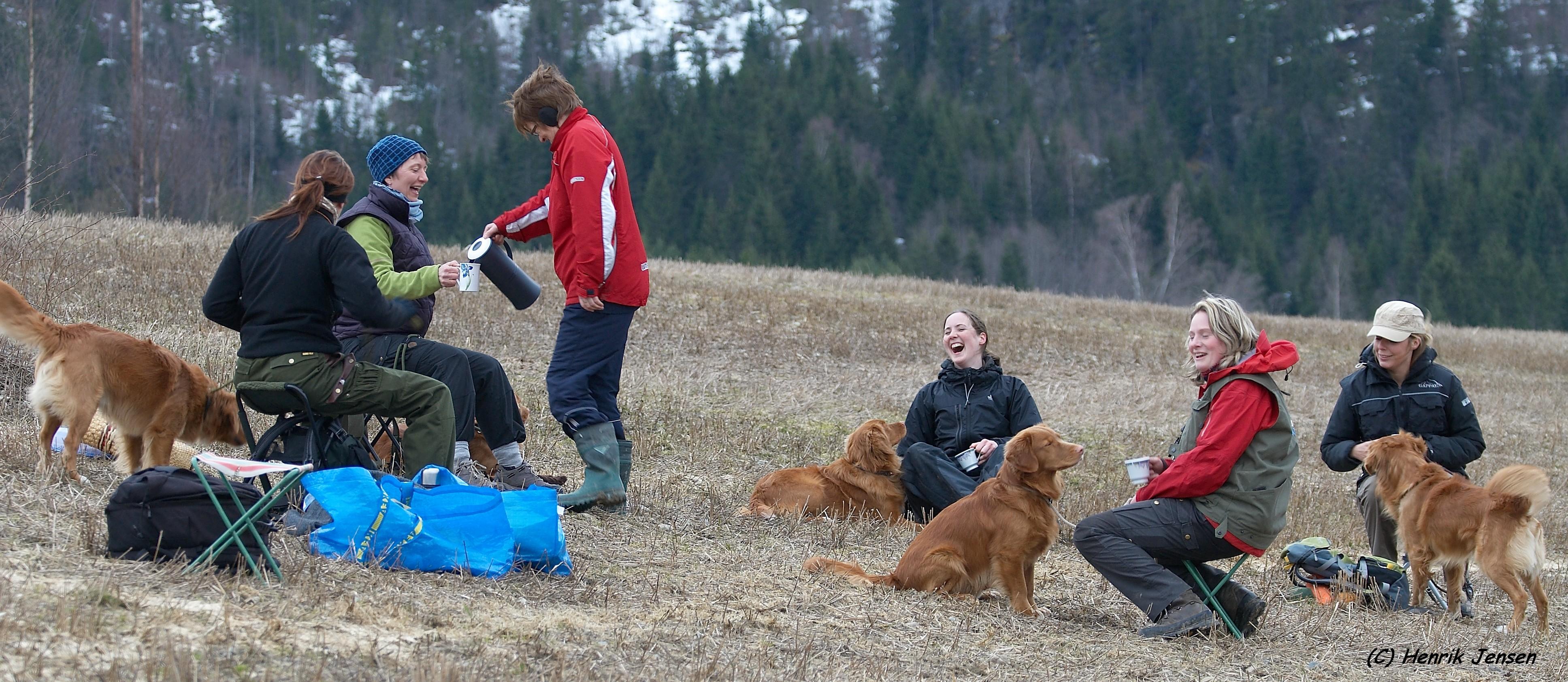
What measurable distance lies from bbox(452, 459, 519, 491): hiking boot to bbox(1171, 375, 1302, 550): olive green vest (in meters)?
3.24

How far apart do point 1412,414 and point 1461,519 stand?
2.81 ft

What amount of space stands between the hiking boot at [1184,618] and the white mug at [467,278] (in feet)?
10.3

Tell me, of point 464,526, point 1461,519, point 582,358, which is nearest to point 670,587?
point 464,526

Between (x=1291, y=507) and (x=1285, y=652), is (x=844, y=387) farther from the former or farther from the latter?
(x=1285, y=652)

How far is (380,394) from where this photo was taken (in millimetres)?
5148

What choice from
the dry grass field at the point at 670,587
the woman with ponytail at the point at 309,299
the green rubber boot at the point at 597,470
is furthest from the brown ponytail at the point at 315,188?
the green rubber boot at the point at 597,470

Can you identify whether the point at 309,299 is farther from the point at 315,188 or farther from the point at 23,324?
the point at 23,324

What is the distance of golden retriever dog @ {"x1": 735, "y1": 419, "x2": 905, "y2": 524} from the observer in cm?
682

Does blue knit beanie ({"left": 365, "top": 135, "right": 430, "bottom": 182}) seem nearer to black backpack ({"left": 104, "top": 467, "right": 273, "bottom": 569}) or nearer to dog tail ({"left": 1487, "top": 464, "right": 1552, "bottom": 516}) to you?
black backpack ({"left": 104, "top": 467, "right": 273, "bottom": 569})

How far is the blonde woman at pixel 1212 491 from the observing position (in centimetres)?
473

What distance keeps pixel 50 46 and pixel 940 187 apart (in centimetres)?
4272

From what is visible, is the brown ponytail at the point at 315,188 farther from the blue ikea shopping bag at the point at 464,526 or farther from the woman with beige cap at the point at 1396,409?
the woman with beige cap at the point at 1396,409

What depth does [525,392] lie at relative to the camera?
10.6 m

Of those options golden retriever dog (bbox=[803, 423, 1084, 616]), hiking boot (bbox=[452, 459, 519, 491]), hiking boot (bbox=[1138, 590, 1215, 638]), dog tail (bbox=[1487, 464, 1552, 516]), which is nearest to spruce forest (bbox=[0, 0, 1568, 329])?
hiking boot (bbox=[452, 459, 519, 491])
